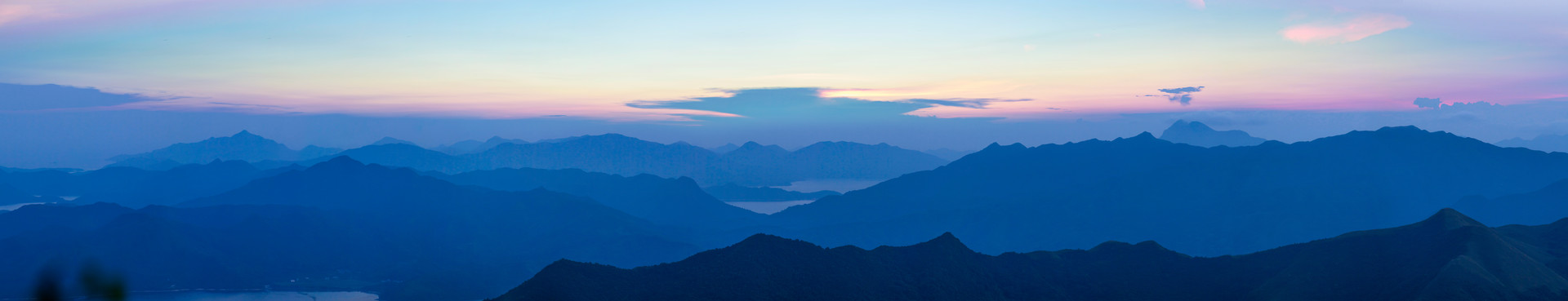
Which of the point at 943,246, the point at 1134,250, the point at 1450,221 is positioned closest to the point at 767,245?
the point at 943,246

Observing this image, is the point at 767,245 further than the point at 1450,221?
Yes

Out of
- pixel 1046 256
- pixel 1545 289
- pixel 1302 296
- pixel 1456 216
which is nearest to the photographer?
pixel 1545 289

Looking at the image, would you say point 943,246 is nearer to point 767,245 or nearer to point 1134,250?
point 767,245

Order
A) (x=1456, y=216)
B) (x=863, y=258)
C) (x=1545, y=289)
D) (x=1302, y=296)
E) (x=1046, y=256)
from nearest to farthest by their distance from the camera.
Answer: (x=1545, y=289) < (x=1302, y=296) < (x=1456, y=216) < (x=863, y=258) < (x=1046, y=256)

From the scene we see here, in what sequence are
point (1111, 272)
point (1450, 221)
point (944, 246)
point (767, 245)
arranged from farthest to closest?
point (1111, 272) → point (944, 246) → point (767, 245) → point (1450, 221)

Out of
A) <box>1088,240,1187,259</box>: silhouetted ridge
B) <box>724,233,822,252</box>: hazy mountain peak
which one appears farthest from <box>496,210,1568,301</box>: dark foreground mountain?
<box>1088,240,1187,259</box>: silhouetted ridge

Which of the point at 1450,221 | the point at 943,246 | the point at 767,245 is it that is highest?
the point at 1450,221

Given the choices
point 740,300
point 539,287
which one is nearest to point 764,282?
point 740,300

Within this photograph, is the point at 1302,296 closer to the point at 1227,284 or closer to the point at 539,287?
the point at 1227,284

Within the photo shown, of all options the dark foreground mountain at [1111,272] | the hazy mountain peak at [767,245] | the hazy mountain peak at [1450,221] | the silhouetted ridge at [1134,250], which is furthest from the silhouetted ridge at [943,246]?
the hazy mountain peak at [1450,221]
